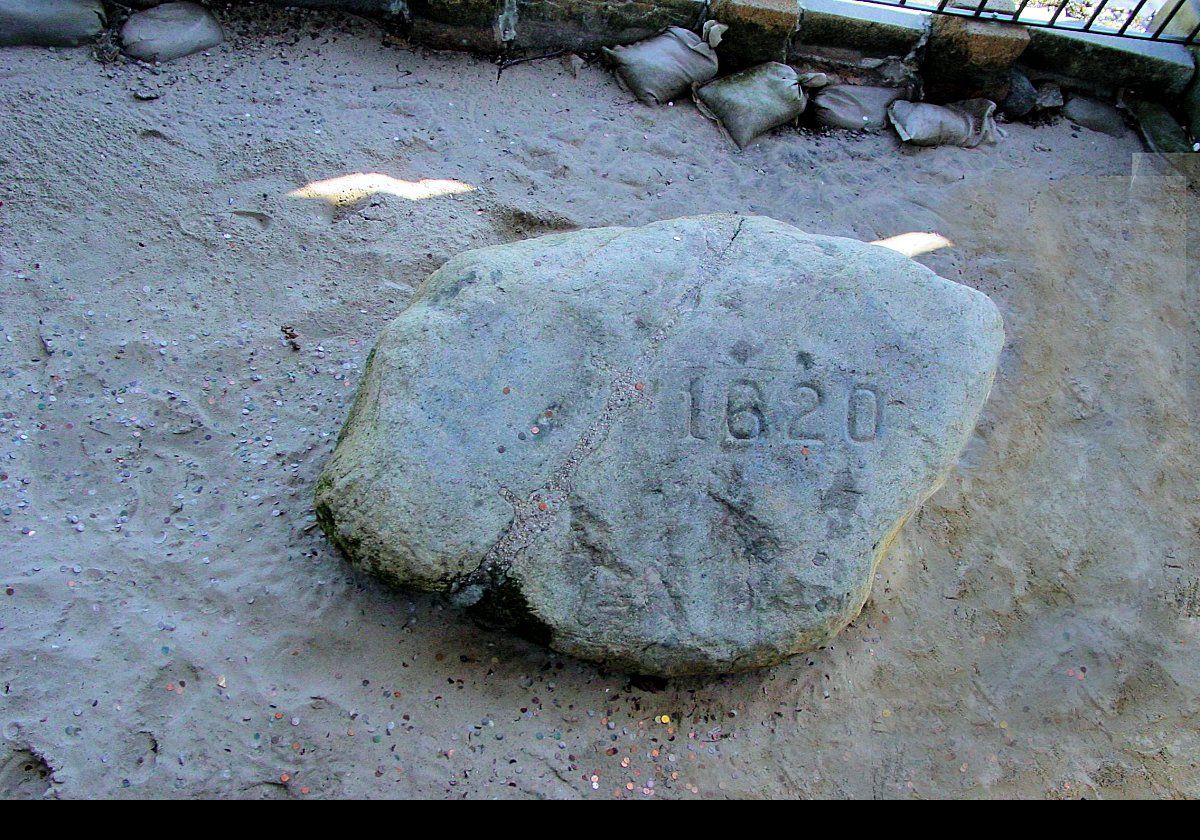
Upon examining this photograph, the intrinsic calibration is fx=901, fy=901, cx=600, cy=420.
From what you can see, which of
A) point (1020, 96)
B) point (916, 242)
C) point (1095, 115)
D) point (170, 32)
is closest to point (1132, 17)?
point (1095, 115)

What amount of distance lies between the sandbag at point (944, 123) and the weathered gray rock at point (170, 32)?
10.3 feet

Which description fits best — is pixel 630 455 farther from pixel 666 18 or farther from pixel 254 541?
pixel 666 18

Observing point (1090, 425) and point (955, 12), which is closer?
point (1090, 425)

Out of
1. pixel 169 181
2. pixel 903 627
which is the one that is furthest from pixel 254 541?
pixel 903 627

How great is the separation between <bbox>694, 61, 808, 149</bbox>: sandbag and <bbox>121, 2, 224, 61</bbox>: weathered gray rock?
87.5 inches

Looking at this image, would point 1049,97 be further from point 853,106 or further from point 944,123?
point 853,106

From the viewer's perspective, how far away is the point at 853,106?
14.2 ft

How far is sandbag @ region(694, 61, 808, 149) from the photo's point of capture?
4.21 meters

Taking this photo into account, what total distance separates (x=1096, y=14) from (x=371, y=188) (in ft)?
11.7

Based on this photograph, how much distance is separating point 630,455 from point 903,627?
1.07m

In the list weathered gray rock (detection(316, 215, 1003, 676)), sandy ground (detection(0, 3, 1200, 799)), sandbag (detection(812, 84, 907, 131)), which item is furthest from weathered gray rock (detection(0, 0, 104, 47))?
sandbag (detection(812, 84, 907, 131))
